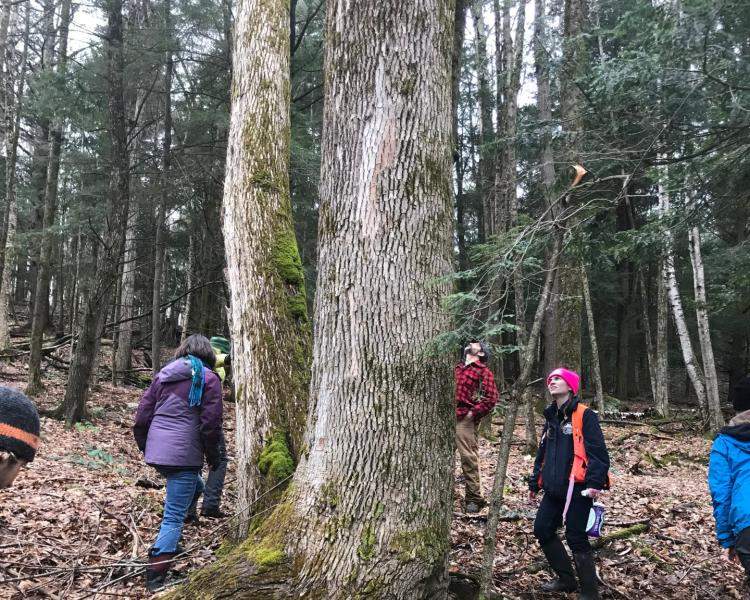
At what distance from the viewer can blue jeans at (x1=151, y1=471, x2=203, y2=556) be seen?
4.21m

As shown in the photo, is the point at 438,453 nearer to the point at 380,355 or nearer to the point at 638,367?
the point at 380,355

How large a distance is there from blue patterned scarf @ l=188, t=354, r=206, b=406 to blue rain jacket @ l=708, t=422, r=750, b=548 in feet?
13.2

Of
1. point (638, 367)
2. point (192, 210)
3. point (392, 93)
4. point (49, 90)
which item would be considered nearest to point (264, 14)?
point (392, 93)

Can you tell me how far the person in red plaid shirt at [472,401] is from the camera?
650 cm

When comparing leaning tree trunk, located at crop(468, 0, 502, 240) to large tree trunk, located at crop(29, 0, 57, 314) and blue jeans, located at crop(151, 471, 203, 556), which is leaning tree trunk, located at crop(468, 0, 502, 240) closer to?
large tree trunk, located at crop(29, 0, 57, 314)

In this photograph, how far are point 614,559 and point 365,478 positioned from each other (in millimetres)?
3439

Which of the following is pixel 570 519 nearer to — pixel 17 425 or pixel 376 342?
pixel 376 342

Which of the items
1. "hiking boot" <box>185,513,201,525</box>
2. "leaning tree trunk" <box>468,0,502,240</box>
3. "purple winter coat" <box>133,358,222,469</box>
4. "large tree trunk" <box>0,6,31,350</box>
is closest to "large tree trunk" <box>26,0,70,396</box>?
"large tree trunk" <box>0,6,31,350</box>

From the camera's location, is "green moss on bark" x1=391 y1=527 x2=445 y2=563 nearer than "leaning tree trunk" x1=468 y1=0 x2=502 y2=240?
Yes

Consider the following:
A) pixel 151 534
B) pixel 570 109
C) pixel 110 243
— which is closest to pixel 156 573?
pixel 151 534

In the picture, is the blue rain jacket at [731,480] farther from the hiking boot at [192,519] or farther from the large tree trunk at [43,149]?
the large tree trunk at [43,149]

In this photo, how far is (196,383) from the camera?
463 cm

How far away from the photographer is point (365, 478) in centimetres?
296

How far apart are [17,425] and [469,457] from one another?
5.61 metres
